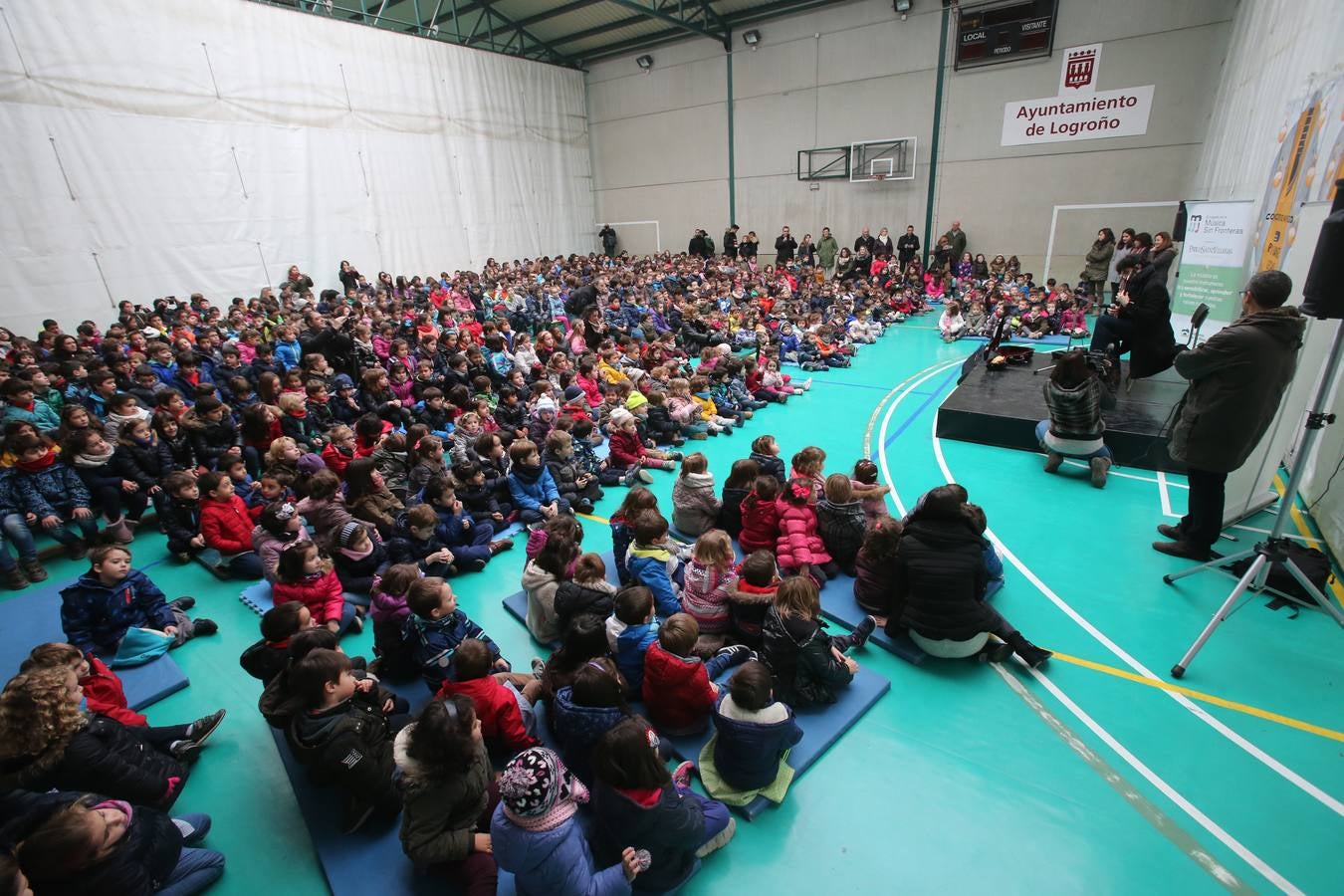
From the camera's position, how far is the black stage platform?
21.0ft

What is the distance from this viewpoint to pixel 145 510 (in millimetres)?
6555

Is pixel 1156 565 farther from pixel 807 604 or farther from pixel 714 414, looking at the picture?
pixel 714 414

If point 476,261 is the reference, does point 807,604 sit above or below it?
below

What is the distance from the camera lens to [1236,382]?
4.02m

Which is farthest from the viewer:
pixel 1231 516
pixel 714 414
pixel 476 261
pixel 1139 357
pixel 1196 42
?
pixel 476 261

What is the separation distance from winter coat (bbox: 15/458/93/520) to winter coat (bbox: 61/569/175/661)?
6.39 ft

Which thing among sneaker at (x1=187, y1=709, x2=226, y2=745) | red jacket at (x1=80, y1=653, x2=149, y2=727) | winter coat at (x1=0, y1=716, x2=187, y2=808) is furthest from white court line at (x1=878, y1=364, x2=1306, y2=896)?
red jacket at (x1=80, y1=653, x2=149, y2=727)

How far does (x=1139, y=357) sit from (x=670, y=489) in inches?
237

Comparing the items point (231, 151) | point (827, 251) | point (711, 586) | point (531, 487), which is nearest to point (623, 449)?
point (531, 487)

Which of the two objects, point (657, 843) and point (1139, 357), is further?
point (1139, 357)

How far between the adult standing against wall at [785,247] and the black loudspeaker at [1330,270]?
55.6 feet

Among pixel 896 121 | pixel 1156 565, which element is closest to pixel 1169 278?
pixel 896 121

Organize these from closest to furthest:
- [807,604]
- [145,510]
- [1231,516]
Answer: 1. [807,604]
2. [1231,516]
3. [145,510]

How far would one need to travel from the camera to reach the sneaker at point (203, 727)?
11.6ft
